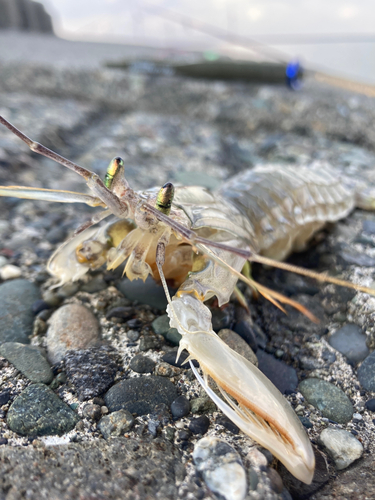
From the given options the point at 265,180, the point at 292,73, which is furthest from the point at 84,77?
the point at 265,180

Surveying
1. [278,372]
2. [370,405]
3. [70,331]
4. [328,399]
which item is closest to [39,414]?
[70,331]

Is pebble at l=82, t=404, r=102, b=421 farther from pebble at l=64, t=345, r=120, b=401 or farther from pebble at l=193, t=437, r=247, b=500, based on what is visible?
pebble at l=193, t=437, r=247, b=500

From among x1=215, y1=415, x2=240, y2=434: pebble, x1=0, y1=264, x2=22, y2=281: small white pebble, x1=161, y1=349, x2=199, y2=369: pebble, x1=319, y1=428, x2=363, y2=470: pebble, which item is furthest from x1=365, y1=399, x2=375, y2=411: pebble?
x1=0, y1=264, x2=22, y2=281: small white pebble

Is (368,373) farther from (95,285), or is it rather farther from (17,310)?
(17,310)

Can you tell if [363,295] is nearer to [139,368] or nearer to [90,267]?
[139,368]

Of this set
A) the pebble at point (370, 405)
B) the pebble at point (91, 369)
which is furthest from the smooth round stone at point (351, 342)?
the pebble at point (91, 369)

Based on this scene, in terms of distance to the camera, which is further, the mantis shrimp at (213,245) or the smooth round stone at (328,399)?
the smooth round stone at (328,399)

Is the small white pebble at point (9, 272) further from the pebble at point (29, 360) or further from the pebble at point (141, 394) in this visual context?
the pebble at point (141, 394)
